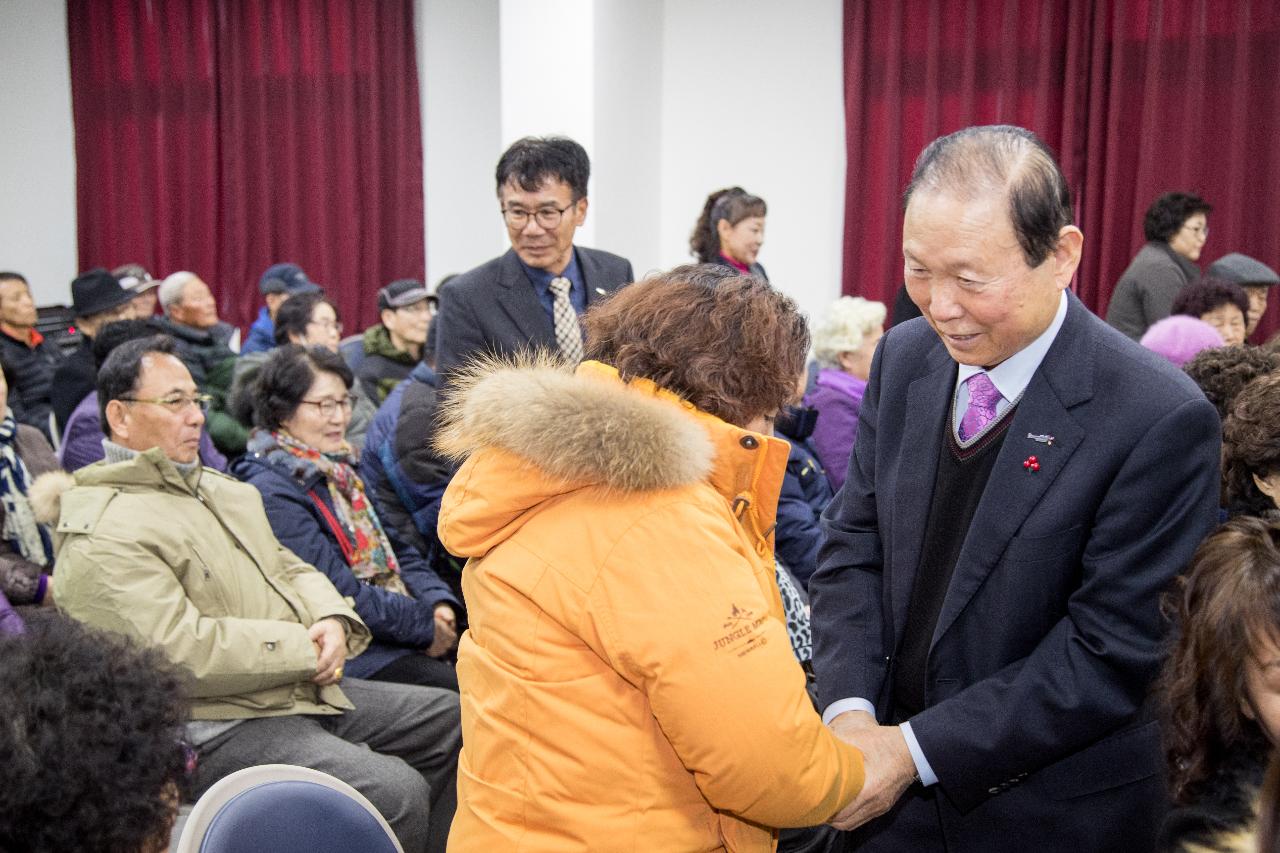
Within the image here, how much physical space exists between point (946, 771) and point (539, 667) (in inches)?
20.9

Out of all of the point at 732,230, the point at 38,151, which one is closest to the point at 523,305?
the point at 732,230

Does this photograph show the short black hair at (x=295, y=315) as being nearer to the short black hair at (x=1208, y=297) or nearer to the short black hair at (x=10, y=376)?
the short black hair at (x=10, y=376)

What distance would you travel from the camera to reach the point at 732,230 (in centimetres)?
505

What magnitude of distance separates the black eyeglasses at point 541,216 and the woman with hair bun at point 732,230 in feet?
7.11

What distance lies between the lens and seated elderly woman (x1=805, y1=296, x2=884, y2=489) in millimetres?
3732

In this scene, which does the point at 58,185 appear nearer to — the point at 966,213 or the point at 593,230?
the point at 593,230

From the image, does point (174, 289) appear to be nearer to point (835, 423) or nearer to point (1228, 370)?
point (835, 423)

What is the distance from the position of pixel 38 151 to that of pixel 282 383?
5.56m

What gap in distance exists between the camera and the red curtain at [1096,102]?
559 cm

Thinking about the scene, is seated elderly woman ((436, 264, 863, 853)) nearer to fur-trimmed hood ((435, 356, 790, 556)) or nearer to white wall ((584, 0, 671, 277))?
fur-trimmed hood ((435, 356, 790, 556))

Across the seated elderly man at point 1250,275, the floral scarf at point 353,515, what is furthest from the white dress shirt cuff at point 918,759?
the seated elderly man at point 1250,275

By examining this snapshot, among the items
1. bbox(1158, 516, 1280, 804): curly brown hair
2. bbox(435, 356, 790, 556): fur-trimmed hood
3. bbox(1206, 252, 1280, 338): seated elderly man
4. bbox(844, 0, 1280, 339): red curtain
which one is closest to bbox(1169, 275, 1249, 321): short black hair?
bbox(1206, 252, 1280, 338): seated elderly man

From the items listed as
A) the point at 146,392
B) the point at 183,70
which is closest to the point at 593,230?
the point at 146,392

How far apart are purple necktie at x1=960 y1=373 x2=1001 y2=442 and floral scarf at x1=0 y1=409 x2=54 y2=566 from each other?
2577 millimetres
